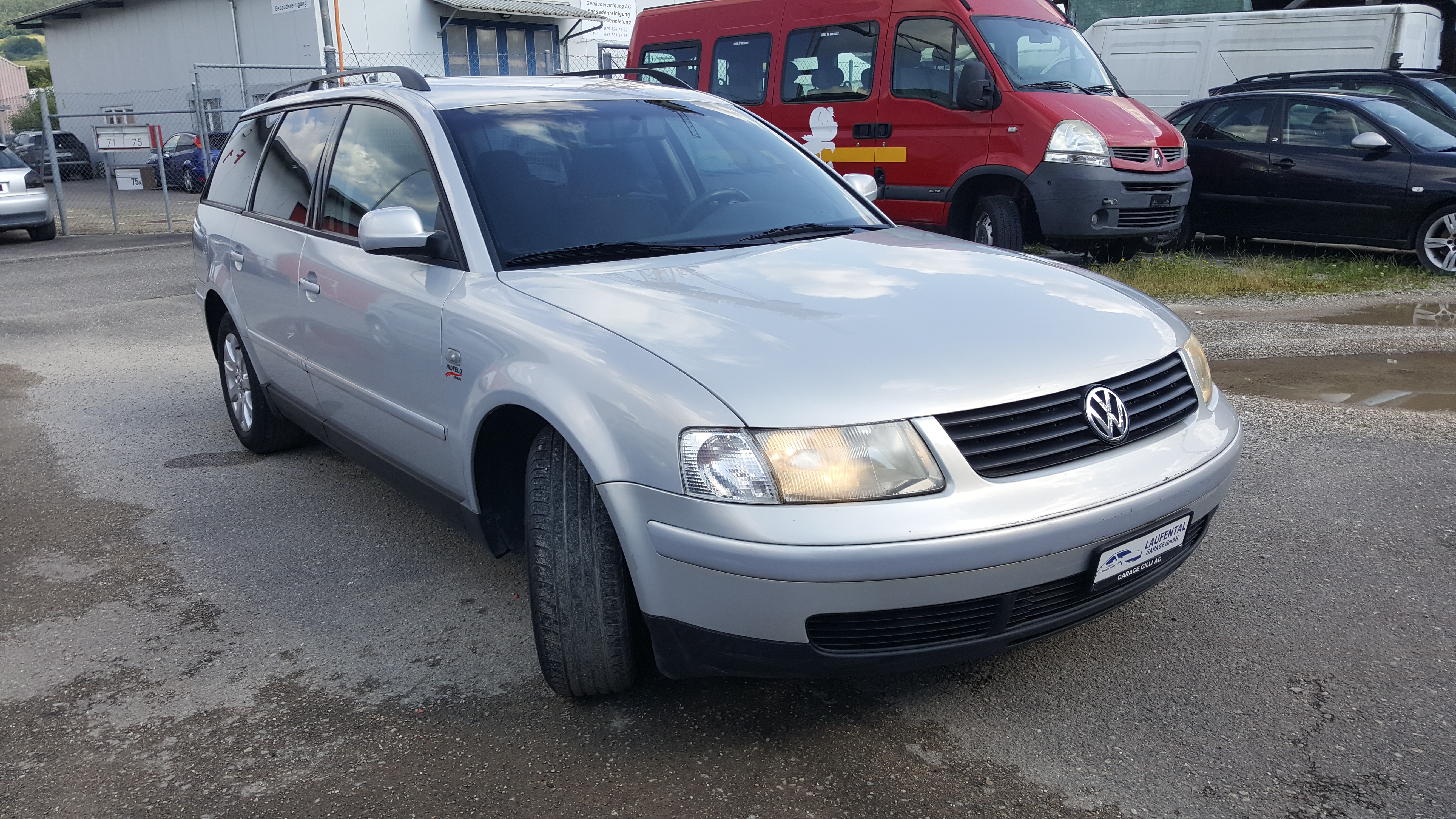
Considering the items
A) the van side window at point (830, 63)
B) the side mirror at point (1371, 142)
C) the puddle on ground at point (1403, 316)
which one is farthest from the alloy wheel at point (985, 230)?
the side mirror at point (1371, 142)

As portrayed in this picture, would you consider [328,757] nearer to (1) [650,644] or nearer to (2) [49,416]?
(1) [650,644]

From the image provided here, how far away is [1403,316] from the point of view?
25.3 feet

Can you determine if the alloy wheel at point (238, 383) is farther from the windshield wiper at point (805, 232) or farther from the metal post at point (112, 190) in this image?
the metal post at point (112, 190)

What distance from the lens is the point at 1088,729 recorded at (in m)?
2.68

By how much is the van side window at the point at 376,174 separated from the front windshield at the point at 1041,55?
6.18 metres

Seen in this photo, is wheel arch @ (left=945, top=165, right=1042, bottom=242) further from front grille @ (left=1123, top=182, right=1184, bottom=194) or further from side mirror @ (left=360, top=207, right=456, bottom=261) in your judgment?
side mirror @ (left=360, top=207, right=456, bottom=261)

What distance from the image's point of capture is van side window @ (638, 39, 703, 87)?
10969mm

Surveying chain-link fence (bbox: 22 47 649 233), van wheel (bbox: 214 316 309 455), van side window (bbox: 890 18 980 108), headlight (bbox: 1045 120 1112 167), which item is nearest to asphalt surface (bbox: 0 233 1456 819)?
van wheel (bbox: 214 316 309 455)

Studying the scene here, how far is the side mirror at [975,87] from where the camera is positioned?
8555 millimetres

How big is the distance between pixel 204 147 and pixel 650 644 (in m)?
15.2

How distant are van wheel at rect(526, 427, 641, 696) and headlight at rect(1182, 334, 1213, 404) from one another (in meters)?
1.58

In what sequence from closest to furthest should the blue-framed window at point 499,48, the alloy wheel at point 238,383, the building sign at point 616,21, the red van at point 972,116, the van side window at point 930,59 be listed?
the alloy wheel at point 238,383
the red van at point 972,116
the van side window at point 930,59
the blue-framed window at point 499,48
the building sign at point 616,21

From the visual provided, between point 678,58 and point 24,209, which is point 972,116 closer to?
point 678,58

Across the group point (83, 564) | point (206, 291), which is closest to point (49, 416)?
point (206, 291)
